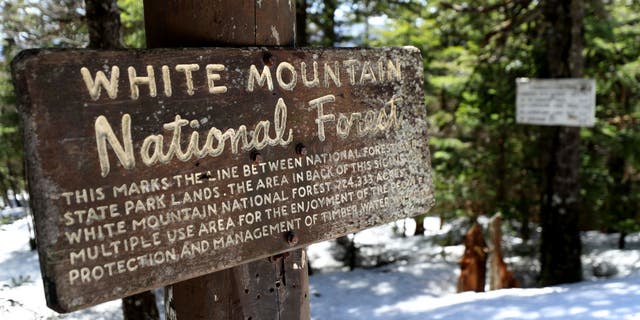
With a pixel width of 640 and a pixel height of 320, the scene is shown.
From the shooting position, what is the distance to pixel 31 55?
4.13 ft

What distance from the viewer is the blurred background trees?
7039 mm

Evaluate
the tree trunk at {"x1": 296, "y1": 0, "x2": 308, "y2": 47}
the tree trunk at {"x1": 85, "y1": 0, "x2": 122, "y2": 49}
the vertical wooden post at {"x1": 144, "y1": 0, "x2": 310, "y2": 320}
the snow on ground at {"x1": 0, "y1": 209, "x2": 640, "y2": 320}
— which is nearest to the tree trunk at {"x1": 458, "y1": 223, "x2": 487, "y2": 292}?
the snow on ground at {"x1": 0, "y1": 209, "x2": 640, "y2": 320}

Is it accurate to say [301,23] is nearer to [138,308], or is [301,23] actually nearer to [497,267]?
[497,267]

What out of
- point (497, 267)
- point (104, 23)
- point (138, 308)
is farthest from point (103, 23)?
point (497, 267)

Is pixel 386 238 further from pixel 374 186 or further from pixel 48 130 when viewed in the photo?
pixel 48 130

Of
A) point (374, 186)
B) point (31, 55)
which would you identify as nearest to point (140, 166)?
point (31, 55)

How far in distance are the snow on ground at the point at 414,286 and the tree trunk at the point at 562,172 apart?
84cm

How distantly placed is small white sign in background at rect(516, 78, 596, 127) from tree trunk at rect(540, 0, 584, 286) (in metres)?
0.21

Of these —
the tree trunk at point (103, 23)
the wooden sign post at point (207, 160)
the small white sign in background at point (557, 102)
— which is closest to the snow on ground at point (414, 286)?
the tree trunk at point (103, 23)

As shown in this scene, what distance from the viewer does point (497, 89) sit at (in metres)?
7.49

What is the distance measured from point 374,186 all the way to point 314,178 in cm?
31

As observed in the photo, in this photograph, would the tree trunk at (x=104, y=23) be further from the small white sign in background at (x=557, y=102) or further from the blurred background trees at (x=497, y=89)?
the small white sign in background at (x=557, y=102)

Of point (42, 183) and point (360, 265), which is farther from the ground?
point (42, 183)

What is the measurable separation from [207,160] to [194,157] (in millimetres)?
42
